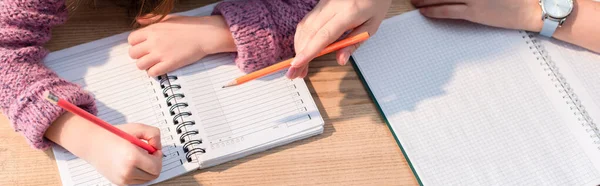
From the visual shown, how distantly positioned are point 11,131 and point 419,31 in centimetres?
55

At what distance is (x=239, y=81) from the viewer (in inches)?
27.1

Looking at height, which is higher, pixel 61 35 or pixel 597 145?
pixel 61 35

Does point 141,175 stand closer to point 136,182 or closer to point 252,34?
point 136,182

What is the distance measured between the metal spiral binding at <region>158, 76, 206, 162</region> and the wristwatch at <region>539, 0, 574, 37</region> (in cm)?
51

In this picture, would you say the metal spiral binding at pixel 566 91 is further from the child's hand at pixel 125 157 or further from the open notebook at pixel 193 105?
the child's hand at pixel 125 157

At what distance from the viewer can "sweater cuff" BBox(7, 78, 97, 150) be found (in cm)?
65

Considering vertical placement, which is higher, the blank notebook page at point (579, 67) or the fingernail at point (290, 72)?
the fingernail at point (290, 72)

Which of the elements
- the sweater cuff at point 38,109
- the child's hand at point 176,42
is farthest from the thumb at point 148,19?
the sweater cuff at point 38,109

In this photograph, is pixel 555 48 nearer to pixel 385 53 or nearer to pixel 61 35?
pixel 385 53

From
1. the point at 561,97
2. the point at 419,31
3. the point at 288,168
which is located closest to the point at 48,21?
the point at 288,168

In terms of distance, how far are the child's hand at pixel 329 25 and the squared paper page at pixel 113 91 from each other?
0.56 feet

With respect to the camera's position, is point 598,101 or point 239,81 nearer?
point 239,81

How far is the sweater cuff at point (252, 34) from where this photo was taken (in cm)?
74

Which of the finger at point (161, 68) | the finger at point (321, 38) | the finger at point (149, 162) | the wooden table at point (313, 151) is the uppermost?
the finger at point (321, 38)
